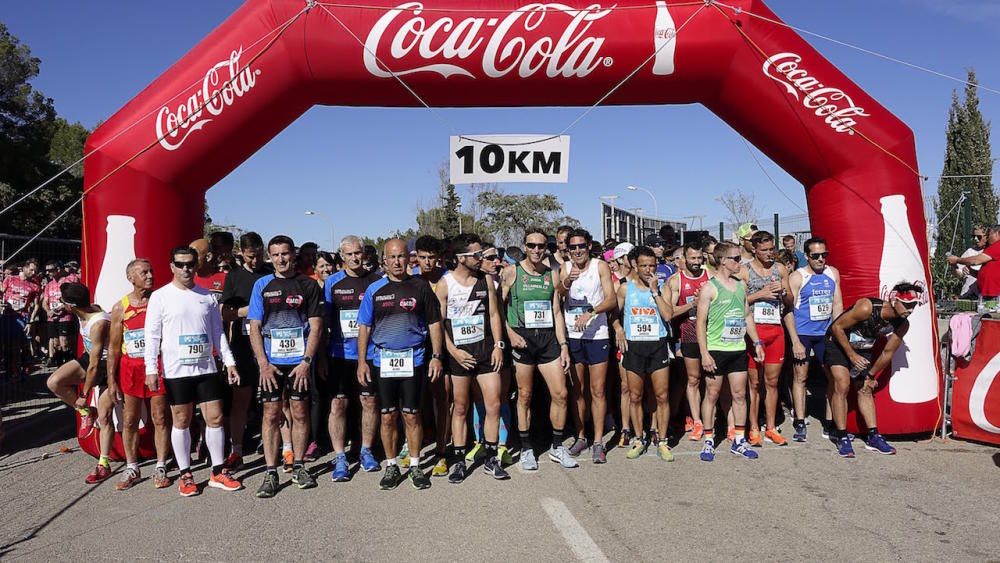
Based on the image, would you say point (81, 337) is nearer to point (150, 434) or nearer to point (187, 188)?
point (150, 434)

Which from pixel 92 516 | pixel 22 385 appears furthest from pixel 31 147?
→ pixel 92 516

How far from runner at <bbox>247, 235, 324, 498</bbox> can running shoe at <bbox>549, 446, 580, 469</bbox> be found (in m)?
2.03

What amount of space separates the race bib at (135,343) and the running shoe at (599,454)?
389 cm

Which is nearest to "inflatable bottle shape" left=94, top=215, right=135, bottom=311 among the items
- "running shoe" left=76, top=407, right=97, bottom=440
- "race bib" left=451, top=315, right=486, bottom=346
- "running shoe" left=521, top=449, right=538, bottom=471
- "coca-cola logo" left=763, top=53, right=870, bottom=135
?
"running shoe" left=76, top=407, right=97, bottom=440

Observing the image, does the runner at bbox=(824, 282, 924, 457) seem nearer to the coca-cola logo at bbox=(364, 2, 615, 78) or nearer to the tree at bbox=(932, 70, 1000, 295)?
the coca-cola logo at bbox=(364, 2, 615, 78)

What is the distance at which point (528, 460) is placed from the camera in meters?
5.71

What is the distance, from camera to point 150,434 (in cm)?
608

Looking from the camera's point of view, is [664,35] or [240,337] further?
[664,35]

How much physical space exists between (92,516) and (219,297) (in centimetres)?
211

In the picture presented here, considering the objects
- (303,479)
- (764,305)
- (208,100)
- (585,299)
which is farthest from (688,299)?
(208,100)

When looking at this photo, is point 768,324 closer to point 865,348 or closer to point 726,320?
point 726,320

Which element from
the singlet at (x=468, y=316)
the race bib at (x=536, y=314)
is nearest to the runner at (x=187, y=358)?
the singlet at (x=468, y=316)

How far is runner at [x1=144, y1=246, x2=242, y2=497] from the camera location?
510 centimetres

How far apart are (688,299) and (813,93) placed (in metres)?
2.24
